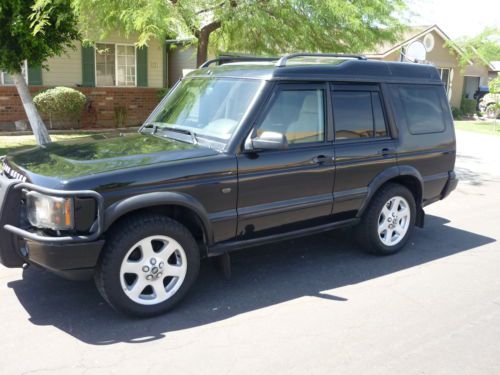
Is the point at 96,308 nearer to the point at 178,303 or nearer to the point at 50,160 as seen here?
the point at 178,303

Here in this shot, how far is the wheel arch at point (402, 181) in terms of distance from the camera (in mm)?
5492

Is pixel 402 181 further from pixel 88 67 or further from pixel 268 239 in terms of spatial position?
pixel 88 67

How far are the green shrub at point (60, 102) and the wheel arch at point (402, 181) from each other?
1101cm

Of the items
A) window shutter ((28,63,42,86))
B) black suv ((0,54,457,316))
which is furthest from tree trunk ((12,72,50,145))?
black suv ((0,54,457,316))

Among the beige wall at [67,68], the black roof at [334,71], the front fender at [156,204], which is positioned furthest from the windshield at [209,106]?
the beige wall at [67,68]

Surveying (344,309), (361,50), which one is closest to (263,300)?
(344,309)

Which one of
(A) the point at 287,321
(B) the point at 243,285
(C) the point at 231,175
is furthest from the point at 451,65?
(A) the point at 287,321

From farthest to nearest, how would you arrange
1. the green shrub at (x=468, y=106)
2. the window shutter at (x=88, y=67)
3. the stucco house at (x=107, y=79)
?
the green shrub at (x=468, y=106)
the window shutter at (x=88, y=67)
the stucco house at (x=107, y=79)

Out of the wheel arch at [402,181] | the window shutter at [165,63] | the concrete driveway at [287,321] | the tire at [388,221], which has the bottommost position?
the concrete driveway at [287,321]

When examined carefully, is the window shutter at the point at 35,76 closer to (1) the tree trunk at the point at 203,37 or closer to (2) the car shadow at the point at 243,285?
(1) the tree trunk at the point at 203,37

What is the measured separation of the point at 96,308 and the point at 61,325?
349 millimetres

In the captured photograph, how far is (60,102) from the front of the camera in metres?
14.3

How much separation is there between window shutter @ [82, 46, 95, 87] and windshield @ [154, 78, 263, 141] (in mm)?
11401

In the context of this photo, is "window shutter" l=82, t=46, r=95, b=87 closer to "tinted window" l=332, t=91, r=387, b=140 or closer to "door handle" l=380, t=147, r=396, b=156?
"tinted window" l=332, t=91, r=387, b=140
